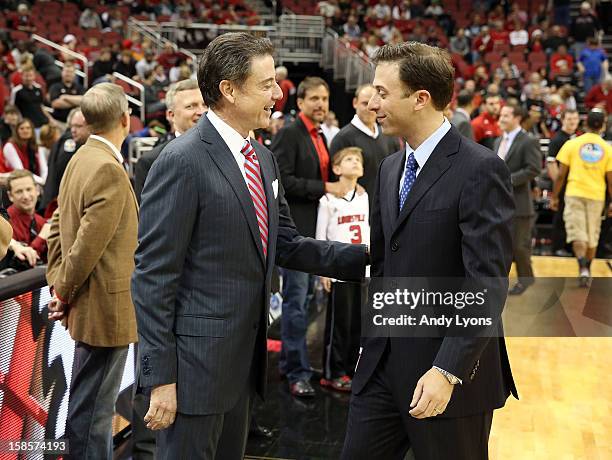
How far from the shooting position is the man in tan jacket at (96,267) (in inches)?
117

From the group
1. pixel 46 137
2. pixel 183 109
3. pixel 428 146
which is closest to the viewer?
pixel 428 146

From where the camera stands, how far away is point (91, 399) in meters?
3.12

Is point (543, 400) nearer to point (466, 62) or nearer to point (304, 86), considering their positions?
point (304, 86)

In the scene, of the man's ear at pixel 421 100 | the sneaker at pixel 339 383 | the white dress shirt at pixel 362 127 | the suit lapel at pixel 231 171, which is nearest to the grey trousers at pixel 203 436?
the suit lapel at pixel 231 171

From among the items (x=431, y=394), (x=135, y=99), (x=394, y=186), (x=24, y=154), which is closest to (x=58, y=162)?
(x=24, y=154)

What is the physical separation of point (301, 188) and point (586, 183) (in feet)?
13.6

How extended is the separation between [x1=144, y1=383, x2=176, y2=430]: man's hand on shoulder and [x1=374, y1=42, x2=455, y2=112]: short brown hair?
110 cm

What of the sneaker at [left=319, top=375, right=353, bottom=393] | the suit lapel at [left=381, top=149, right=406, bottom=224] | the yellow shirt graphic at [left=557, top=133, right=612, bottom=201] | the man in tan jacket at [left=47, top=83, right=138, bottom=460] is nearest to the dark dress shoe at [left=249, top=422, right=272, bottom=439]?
the sneaker at [left=319, top=375, right=353, bottom=393]

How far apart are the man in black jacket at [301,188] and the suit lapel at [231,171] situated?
2.38m

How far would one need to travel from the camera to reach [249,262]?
7.61 ft

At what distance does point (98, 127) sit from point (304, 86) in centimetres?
200

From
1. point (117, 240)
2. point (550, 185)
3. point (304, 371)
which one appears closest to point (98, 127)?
point (117, 240)

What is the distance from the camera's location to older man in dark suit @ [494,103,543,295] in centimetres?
722

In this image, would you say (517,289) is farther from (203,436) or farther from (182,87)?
(203,436)
